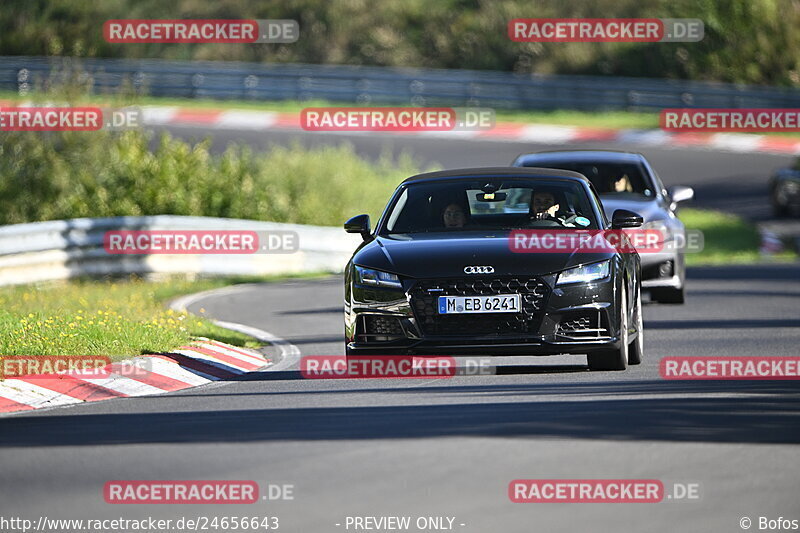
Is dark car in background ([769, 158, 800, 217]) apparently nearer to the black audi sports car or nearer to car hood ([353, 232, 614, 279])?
the black audi sports car

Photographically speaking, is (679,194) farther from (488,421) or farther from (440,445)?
(440,445)

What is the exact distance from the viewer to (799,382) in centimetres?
1161

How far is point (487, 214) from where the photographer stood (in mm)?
12797

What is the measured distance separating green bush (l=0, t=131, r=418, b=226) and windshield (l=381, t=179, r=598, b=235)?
12982mm

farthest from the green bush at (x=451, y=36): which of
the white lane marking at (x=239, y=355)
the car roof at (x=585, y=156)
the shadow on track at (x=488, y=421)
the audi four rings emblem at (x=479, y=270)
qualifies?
the shadow on track at (x=488, y=421)

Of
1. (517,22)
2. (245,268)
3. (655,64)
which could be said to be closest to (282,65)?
(517,22)

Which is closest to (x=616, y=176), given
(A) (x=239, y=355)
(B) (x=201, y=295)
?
(B) (x=201, y=295)

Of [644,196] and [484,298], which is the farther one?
[644,196]

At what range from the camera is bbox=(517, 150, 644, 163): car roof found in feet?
61.6

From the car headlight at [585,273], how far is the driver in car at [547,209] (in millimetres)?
821

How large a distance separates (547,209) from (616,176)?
635cm

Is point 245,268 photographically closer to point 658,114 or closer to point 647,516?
point 647,516

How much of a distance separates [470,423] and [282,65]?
42565 millimetres

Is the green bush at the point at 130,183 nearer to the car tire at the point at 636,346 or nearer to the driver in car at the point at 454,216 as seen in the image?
the driver in car at the point at 454,216
